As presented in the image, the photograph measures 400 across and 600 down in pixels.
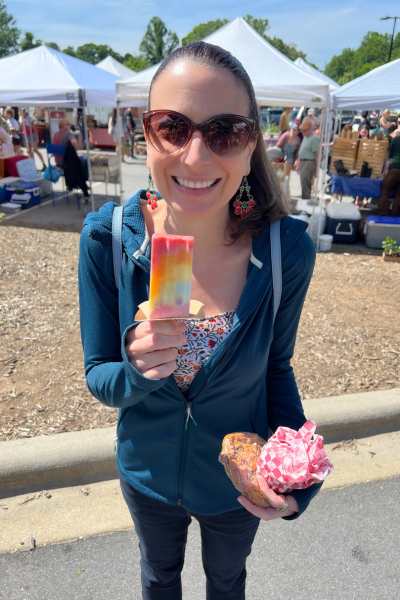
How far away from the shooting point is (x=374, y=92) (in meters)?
9.12

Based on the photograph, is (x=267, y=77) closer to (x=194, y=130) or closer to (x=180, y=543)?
(x=194, y=130)

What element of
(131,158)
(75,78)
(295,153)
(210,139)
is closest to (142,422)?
(210,139)

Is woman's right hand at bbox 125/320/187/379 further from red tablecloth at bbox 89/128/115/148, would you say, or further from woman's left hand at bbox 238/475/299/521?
red tablecloth at bbox 89/128/115/148

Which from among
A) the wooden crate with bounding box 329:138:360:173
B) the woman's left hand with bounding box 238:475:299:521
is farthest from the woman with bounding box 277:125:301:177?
the woman's left hand with bounding box 238:475:299:521

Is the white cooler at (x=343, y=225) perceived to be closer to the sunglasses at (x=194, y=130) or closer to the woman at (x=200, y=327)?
the woman at (x=200, y=327)

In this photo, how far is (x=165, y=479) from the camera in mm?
1646

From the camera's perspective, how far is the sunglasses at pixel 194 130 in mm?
1312

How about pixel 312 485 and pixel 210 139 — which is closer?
pixel 210 139

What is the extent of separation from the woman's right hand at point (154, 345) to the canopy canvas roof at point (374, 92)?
8676mm

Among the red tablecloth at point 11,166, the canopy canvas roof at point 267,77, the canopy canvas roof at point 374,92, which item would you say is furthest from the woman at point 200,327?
the red tablecloth at point 11,166

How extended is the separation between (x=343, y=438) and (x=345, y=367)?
1.07 metres

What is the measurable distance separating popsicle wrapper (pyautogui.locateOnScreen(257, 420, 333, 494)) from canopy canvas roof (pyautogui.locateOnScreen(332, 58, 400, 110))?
337 inches

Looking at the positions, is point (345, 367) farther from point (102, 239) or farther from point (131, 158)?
point (131, 158)

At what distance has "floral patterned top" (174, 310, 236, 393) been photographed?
59.4 inches
